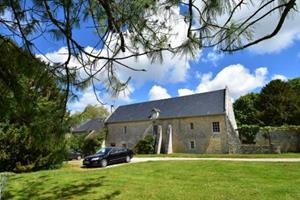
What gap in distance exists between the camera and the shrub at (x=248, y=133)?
1134 inches

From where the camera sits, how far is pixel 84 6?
4.32 meters

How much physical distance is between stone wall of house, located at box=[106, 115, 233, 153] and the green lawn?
14.9 m

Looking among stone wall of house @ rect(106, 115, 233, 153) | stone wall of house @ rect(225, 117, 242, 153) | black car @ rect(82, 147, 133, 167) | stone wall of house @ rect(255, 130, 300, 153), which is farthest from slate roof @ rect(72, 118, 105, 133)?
stone wall of house @ rect(255, 130, 300, 153)

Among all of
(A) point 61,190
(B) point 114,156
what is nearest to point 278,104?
(B) point 114,156

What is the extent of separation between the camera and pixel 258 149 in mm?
27109

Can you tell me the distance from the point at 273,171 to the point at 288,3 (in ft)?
37.9

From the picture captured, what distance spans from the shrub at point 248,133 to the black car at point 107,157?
458 inches

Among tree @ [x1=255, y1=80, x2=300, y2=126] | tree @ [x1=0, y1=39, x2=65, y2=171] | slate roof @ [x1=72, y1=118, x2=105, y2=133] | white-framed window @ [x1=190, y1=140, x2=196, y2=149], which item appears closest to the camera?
tree @ [x1=0, y1=39, x2=65, y2=171]

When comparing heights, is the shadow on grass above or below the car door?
below

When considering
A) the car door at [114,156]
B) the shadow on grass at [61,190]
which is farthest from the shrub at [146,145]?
the shadow on grass at [61,190]

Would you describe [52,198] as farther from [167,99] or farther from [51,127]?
[167,99]

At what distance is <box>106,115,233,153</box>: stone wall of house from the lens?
29.4m

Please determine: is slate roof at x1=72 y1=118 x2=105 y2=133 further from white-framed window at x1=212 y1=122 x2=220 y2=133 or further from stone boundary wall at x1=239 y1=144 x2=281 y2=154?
stone boundary wall at x1=239 y1=144 x2=281 y2=154

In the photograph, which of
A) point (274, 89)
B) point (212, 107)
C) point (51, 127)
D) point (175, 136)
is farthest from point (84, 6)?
point (274, 89)
